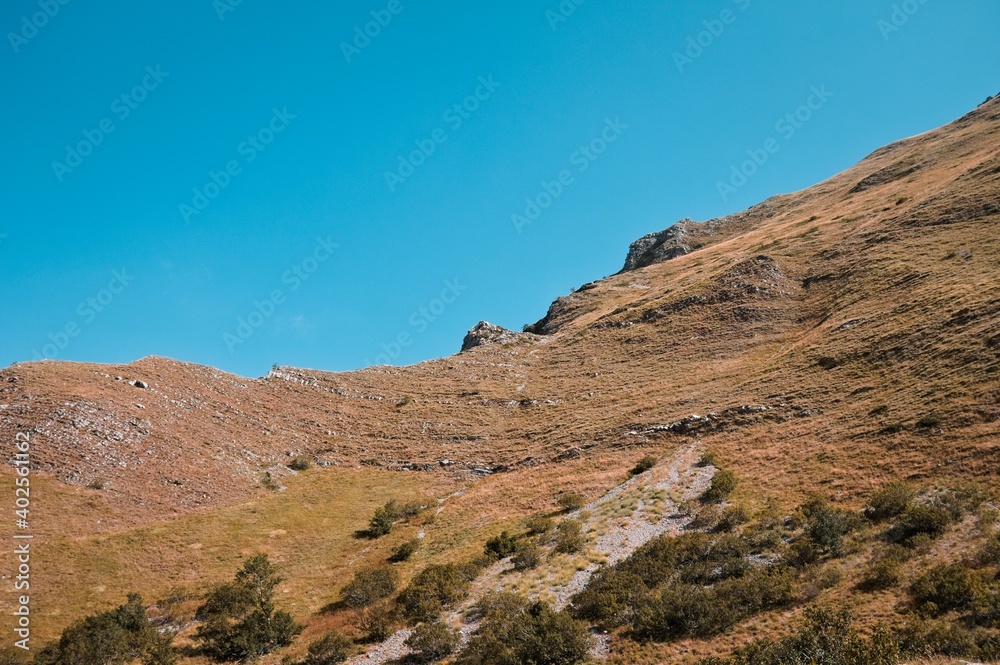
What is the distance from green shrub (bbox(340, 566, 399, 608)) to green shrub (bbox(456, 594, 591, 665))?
803cm

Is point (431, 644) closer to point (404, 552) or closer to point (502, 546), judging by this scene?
point (502, 546)

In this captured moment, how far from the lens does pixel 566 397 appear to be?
67.3m

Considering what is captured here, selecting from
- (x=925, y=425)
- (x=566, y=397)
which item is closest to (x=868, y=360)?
(x=925, y=425)

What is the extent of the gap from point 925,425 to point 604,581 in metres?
23.4

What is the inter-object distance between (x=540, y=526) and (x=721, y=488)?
39.3 ft

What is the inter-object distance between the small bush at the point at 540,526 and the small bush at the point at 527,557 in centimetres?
333

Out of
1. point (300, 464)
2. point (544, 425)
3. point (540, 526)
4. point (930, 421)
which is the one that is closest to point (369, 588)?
point (540, 526)

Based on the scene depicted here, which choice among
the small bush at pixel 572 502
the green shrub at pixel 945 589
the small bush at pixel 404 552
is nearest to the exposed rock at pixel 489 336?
the small bush at pixel 572 502

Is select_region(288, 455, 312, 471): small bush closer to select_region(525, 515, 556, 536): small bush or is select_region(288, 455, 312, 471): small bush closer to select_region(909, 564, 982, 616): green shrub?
select_region(525, 515, 556, 536): small bush

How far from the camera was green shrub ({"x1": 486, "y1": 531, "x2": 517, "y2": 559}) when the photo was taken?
107 feet

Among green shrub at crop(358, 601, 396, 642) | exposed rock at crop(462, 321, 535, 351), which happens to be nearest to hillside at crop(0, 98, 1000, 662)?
green shrub at crop(358, 601, 396, 642)

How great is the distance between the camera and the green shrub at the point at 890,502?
82.1 feet

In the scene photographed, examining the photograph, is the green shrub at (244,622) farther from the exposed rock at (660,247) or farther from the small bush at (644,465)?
the exposed rock at (660,247)

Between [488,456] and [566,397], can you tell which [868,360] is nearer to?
[566,397]
